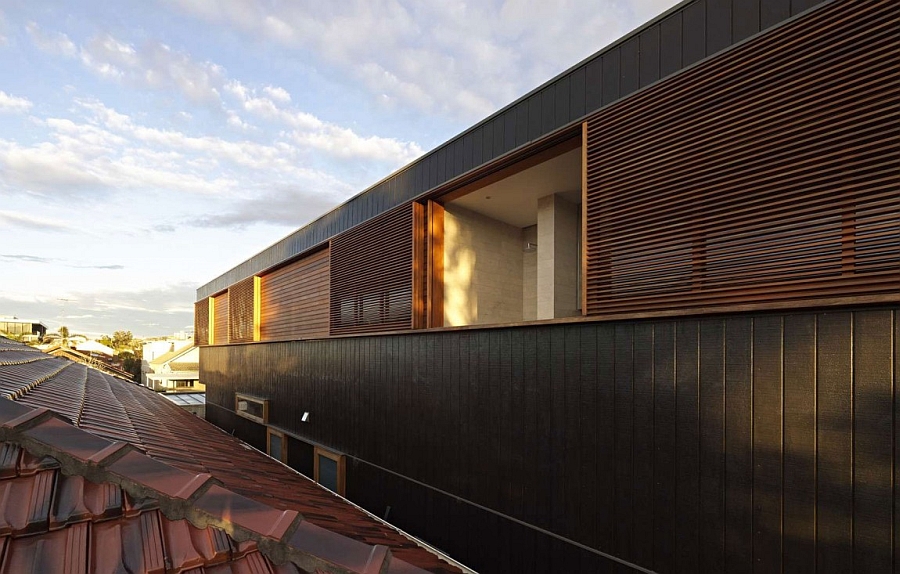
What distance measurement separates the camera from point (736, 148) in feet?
11.8

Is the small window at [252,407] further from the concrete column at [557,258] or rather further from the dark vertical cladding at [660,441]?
the concrete column at [557,258]

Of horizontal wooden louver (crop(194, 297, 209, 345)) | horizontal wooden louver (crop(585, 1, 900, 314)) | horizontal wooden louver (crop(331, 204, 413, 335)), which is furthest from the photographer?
horizontal wooden louver (crop(194, 297, 209, 345))

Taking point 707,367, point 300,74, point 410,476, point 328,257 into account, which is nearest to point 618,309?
point 707,367

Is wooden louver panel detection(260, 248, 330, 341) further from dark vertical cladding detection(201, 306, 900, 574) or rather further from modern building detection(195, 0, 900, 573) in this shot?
dark vertical cladding detection(201, 306, 900, 574)

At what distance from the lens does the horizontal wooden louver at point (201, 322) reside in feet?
62.5

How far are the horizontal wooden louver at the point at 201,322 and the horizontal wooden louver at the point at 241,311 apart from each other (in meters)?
4.07

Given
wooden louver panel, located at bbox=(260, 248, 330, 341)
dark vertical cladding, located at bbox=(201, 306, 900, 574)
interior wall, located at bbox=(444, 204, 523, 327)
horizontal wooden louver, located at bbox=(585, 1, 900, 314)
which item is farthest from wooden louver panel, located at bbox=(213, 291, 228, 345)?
horizontal wooden louver, located at bbox=(585, 1, 900, 314)

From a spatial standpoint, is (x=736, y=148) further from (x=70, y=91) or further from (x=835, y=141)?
(x=70, y=91)

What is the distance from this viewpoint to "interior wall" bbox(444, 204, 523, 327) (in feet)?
24.4

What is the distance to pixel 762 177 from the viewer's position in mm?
3449

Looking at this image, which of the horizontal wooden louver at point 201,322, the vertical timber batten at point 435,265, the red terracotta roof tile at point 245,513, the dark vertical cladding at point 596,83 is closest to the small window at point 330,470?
the vertical timber batten at point 435,265

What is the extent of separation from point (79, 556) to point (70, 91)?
429 inches

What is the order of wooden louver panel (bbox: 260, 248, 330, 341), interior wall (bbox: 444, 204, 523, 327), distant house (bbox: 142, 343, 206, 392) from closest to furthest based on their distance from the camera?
interior wall (bbox: 444, 204, 523, 327)
wooden louver panel (bbox: 260, 248, 330, 341)
distant house (bbox: 142, 343, 206, 392)

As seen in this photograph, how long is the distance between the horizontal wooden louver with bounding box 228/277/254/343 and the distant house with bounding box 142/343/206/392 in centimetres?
1392
